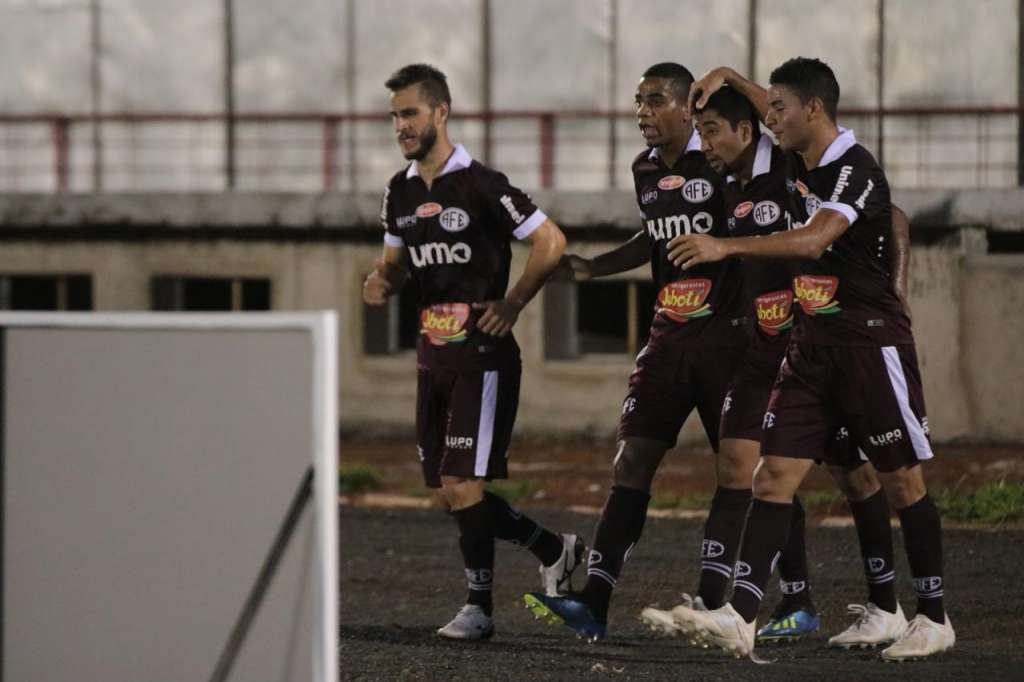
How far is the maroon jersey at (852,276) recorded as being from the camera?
24.7 feet

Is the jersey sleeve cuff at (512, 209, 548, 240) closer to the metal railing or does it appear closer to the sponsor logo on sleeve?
the sponsor logo on sleeve

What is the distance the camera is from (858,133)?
18766 millimetres

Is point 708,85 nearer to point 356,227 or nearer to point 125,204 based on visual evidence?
point 356,227

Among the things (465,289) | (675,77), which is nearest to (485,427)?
(465,289)

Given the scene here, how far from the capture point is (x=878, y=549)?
26.8 feet

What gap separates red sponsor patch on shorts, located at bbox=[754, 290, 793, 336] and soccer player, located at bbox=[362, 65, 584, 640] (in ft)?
3.19

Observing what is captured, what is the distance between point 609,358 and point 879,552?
1073 cm

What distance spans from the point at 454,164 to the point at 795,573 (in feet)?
7.44

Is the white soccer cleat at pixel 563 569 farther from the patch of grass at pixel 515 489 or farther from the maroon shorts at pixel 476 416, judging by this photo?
the patch of grass at pixel 515 489

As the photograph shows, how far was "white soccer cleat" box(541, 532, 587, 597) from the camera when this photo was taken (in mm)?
9008

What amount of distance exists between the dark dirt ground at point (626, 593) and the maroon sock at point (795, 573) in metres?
0.18

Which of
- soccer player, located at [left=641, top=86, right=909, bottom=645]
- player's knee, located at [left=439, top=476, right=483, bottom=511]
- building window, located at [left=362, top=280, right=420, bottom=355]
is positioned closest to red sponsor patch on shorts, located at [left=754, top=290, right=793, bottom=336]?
soccer player, located at [left=641, top=86, right=909, bottom=645]

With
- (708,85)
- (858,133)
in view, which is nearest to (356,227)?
(858,133)

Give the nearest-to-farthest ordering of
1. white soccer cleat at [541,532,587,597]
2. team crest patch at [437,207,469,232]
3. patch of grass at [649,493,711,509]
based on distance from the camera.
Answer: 1. team crest patch at [437,207,469,232]
2. white soccer cleat at [541,532,587,597]
3. patch of grass at [649,493,711,509]
